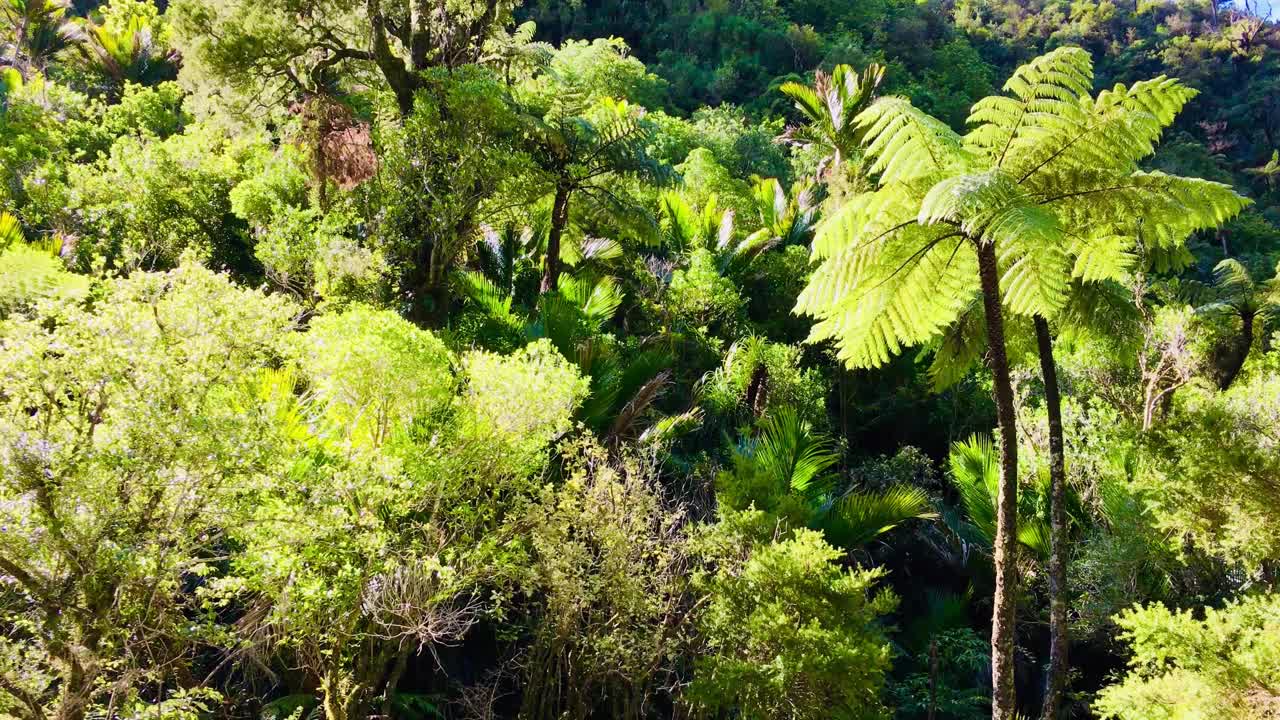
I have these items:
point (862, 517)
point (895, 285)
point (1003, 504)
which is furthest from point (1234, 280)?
point (895, 285)

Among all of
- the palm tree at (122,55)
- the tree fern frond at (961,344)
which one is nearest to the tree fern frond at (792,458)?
the tree fern frond at (961,344)

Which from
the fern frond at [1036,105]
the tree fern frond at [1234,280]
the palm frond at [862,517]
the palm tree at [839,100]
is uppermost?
the palm tree at [839,100]

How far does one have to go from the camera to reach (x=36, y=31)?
836 inches

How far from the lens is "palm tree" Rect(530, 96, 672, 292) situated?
11.1 meters

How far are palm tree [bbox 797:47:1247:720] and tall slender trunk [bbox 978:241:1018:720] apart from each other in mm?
10

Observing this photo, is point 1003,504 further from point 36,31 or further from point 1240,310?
point 36,31

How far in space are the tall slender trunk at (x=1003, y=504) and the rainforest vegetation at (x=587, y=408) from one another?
3 cm

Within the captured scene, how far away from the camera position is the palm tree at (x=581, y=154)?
1111 centimetres

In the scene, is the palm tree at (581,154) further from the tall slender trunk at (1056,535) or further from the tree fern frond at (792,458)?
the tall slender trunk at (1056,535)

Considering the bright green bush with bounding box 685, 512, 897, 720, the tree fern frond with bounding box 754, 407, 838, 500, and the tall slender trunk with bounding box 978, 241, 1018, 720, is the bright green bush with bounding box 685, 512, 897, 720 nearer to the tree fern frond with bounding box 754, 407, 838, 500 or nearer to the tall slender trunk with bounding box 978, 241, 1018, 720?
the tall slender trunk with bounding box 978, 241, 1018, 720

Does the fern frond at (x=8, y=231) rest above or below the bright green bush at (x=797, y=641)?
above

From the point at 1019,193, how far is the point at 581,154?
24.4ft

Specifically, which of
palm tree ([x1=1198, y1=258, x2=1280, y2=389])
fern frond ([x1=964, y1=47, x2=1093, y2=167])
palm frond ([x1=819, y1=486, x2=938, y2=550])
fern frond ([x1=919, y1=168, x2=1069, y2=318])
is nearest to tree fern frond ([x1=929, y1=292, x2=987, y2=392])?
palm frond ([x1=819, y1=486, x2=938, y2=550])

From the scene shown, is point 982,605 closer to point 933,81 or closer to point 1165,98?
point 1165,98
